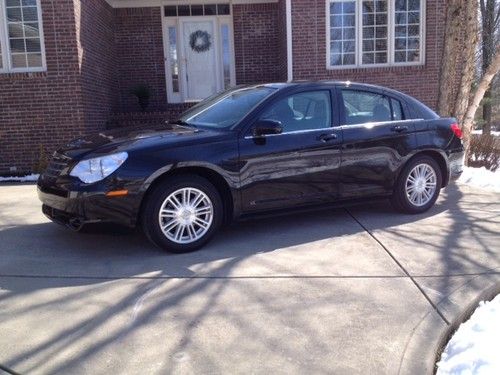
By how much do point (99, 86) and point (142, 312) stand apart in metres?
8.66

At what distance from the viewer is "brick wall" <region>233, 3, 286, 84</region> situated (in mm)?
13031

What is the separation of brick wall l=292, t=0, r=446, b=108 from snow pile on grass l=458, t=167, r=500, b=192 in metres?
3.25

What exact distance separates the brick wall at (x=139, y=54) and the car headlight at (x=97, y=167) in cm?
869

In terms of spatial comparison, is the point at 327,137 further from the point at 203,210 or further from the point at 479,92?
the point at 479,92

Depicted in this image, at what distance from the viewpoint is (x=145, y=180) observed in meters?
4.70

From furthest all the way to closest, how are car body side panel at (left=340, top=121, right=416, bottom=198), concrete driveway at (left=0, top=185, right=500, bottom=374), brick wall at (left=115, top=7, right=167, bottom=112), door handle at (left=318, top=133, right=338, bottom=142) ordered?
1. brick wall at (left=115, top=7, right=167, bottom=112)
2. car body side panel at (left=340, top=121, right=416, bottom=198)
3. door handle at (left=318, top=133, right=338, bottom=142)
4. concrete driveway at (left=0, top=185, right=500, bottom=374)

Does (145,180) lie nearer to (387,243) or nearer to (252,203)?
(252,203)

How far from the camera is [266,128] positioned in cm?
516

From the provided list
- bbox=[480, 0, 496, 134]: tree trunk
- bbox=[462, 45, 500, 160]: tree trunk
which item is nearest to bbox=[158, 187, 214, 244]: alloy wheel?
bbox=[462, 45, 500, 160]: tree trunk

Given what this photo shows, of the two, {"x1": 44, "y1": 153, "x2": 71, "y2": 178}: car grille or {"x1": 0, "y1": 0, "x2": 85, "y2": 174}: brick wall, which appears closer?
{"x1": 44, "y1": 153, "x2": 71, "y2": 178}: car grille

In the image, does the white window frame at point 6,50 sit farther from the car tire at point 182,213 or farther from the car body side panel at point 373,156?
the car body side panel at point 373,156

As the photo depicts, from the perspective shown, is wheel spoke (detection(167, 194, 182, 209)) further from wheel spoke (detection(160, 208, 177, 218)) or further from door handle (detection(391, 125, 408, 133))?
door handle (detection(391, 125, 408, 133))

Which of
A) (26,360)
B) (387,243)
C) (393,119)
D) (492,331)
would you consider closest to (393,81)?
(393,119)

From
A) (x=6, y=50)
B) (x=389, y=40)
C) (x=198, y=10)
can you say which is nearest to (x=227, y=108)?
(x=6, y=50)
